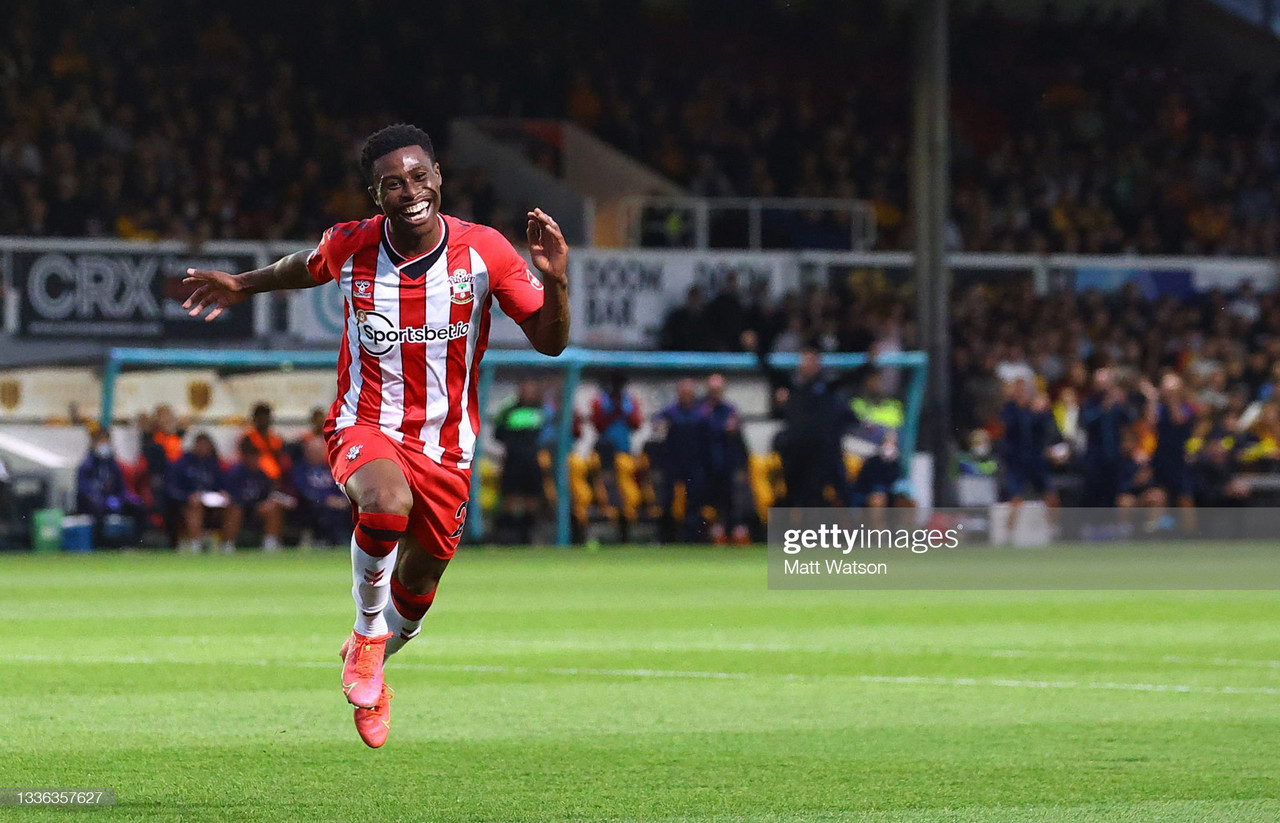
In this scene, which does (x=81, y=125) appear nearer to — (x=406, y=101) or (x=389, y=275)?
(x=406, y=101)

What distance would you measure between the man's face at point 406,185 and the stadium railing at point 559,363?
11887 mm

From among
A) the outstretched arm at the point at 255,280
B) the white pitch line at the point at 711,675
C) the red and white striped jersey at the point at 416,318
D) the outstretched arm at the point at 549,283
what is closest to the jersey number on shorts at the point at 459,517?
the red and white striped jersey at the point at 416,318

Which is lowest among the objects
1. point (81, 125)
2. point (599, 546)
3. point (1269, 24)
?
point (599, 546)

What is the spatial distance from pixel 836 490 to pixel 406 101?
9.60m

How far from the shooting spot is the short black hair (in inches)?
242

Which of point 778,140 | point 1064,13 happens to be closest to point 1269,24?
point 1064,13

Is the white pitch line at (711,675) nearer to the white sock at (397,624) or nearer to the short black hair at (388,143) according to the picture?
the white sock at (397,624)

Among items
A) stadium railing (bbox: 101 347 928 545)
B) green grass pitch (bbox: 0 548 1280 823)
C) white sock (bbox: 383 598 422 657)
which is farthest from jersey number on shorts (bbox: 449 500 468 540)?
stadium railing (bbox: 101 347 928 545)

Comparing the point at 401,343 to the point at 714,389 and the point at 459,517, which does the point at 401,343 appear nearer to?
the point at 459,517

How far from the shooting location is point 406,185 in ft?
20.2

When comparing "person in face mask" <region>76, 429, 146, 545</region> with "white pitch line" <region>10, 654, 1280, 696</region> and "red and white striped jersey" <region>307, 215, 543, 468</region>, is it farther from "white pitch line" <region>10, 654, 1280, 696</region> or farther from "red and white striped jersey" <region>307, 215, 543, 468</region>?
"red and white striped jersey" <region>307, 215, 543, 468</region>

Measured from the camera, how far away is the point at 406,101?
84.0 ft
